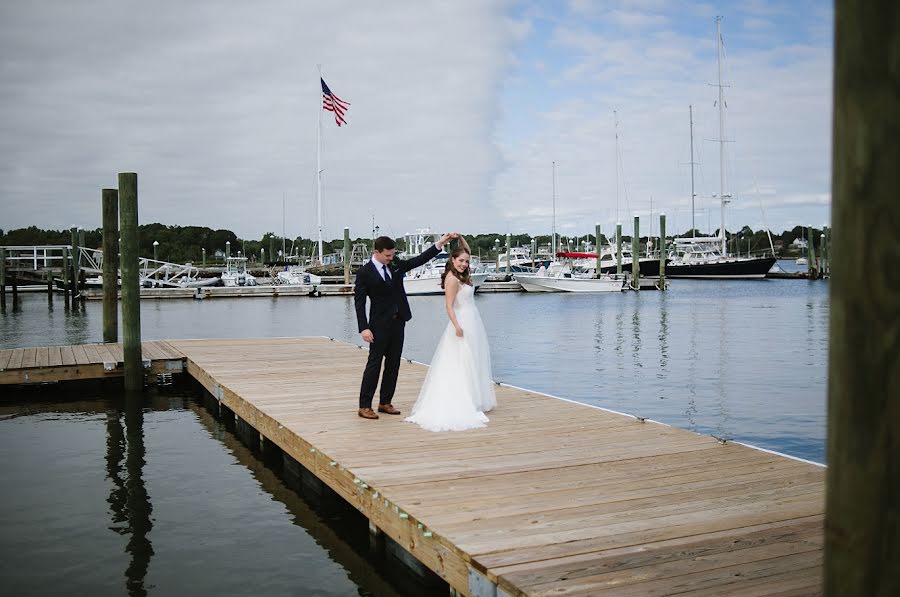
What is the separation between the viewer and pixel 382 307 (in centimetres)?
853

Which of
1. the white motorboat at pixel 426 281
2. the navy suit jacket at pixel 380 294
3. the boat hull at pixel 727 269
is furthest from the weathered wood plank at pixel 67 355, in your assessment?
the boat hull at pixel 727 269

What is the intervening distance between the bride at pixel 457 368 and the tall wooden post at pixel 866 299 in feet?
20.7

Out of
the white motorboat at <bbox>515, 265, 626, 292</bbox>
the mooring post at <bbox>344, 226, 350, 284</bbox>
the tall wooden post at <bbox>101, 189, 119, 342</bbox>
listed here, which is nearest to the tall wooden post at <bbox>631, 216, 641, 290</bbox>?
the white motorboat at <bbox>515, 265, 626, 292</bbox>

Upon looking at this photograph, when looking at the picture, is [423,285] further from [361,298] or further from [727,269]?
[361,298]

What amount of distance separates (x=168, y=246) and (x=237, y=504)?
126 meters

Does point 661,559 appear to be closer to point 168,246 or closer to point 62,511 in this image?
point 62,511

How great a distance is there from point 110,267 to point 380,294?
41.1 ft

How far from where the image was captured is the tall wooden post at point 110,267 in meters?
18.4

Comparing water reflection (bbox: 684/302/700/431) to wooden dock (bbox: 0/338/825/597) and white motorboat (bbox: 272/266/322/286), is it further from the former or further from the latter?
A: white motorboat (bbox: 272/266/322/286)

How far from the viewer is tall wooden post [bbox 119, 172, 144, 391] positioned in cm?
1429

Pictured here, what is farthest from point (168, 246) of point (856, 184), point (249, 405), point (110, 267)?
point (856, 184)

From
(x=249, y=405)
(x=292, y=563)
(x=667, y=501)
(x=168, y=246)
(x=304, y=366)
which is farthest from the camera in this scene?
(x=168, y=246)

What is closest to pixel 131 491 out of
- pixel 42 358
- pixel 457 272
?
pixel 457 272

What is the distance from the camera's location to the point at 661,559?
4488 mm
